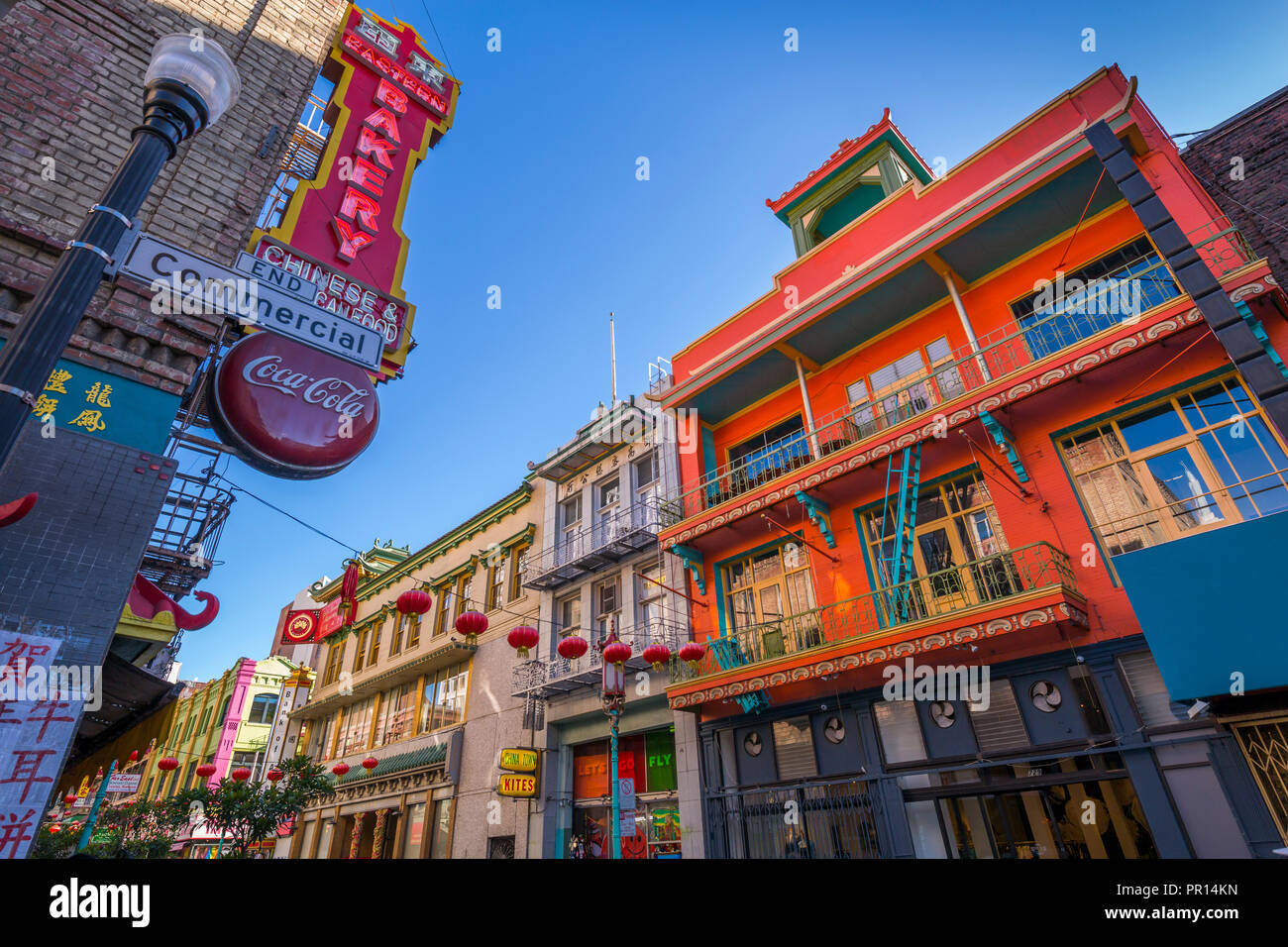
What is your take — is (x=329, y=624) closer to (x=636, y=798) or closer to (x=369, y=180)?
(x=636, y=798)

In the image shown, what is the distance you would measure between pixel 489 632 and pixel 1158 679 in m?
18.5

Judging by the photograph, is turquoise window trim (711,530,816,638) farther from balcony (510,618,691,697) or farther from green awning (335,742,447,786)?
green awning (335,742,447,786)

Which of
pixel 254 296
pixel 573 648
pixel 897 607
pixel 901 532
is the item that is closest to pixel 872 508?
pixel 901 532

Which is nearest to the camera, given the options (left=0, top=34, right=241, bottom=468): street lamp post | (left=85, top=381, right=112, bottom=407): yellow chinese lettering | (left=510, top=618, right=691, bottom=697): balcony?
(left=0, top=34, right=241, bottom=468): street lamp post

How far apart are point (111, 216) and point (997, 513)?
13388mm

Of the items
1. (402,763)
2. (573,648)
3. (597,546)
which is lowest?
(402,763)

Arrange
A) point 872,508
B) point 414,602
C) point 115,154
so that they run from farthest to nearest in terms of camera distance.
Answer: point 872,508 < point 414,602 < point 115,154

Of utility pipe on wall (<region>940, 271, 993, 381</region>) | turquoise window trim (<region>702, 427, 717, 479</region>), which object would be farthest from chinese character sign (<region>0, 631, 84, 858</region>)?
utility pipe on wall (<region>940, 271, 993, 381</region>)

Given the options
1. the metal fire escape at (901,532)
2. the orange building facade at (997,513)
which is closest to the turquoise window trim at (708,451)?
the orange building facade at (997,513)

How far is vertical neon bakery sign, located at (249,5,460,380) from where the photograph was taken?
956cm

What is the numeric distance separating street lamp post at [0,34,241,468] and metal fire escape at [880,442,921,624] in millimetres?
11767

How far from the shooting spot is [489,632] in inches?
877

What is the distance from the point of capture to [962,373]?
43.3 feet
